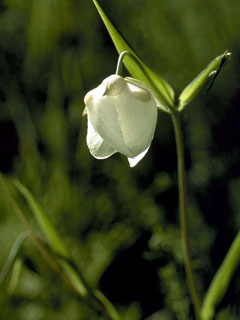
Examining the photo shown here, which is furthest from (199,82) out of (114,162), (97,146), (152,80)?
(114,162)

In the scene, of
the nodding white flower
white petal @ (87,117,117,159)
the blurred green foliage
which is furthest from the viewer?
the blurred green foliage

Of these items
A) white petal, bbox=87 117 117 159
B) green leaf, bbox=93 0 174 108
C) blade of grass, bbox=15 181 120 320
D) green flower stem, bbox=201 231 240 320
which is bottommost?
green flower stem, bbox=201 231 240 320

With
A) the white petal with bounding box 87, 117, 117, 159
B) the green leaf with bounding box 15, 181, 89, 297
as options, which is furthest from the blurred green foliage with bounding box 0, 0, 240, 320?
the white petal with bounding box 87, 117, 117, 159

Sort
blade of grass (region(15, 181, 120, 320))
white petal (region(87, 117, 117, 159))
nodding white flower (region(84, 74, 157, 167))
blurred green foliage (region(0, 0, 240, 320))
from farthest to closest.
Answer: blurred green foliage (region(0, 0, 240, 320)), blade of grass (region(15, 181, 120, 320)), white petal (region(87, 117, 117, 159)), nodding white flower (region(84, 74, 157, 167))

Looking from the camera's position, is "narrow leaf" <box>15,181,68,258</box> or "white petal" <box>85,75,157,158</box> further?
"narrow leaf" <box>15,181,68,258</box>

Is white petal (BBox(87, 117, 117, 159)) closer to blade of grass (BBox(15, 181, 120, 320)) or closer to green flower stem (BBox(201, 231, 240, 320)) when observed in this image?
blade of grass (BBox(15, 181, 120, 320))

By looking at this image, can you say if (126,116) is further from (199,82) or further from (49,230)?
(49,230)

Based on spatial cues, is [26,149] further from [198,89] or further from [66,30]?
[198,89]
